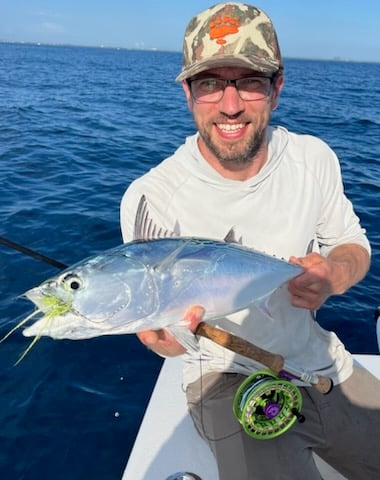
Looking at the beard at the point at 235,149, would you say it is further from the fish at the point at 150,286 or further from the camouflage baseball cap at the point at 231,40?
the fish at the point at 150,286

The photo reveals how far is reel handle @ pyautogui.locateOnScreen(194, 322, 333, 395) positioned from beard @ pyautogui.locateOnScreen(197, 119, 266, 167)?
102cm

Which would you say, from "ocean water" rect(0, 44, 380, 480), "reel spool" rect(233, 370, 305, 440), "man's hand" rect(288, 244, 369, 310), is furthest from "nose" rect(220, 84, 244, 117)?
"ocean water" rect(0, 44, 380, 480)

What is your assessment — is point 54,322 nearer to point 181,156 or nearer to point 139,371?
point 181,156

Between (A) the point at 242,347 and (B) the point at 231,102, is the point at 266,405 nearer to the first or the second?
(A) the point at 242,347

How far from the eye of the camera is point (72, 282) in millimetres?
1974

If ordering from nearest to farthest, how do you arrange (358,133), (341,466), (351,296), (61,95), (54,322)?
(54,322) → (341,466) → (351,296) → (358,133) → (61,95)

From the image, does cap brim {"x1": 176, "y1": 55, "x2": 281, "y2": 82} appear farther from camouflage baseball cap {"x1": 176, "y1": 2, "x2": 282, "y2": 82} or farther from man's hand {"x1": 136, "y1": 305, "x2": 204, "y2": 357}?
man's hand {"x1": 136, "y1": 305, "x2": 204, "y2": 357}

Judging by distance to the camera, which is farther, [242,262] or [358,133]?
[358,133]

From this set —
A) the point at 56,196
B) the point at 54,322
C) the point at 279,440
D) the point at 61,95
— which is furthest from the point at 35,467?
the point at 61,95

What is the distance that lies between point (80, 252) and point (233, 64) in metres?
4.84

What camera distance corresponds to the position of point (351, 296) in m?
5.98

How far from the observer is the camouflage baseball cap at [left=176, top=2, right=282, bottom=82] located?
2488 millimetres

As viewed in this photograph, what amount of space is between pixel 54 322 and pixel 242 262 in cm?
94

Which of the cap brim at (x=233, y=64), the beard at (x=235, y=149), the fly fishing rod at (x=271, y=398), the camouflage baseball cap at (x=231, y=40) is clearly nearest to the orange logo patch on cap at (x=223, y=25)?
the camouflage baseball cap at (x=231, y=40)
